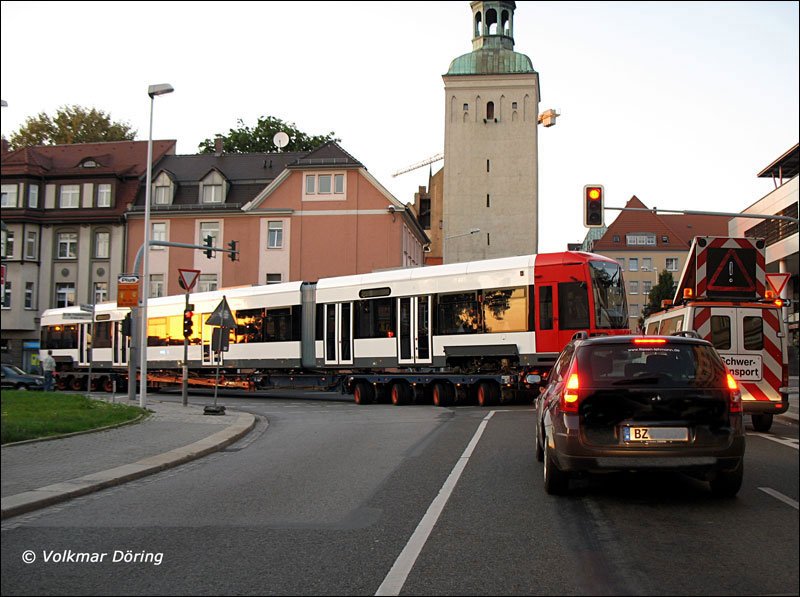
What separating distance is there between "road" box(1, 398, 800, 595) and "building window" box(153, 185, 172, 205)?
151ft

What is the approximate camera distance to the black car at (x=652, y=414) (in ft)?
26.1

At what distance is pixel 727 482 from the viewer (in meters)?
8.29

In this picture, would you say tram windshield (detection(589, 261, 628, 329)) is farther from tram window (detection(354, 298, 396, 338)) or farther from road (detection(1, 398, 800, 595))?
road (detection(1, 398, 800, 595))

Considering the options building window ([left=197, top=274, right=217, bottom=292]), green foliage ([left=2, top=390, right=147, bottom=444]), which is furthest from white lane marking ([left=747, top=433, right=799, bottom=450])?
building window ([left=197, top=274, right=217, bottom=292])

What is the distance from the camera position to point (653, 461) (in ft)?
25.9

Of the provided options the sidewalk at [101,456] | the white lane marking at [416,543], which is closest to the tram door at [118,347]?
the sidewalk at [101,456]


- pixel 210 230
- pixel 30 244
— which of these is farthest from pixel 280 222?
pixel 30 244

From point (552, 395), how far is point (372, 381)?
56.6ft

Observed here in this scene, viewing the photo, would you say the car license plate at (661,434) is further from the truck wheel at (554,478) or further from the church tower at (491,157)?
the church tower at (491,157)

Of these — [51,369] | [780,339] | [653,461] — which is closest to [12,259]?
[51,369]

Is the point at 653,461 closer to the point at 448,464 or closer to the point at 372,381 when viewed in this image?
the point at 448,464

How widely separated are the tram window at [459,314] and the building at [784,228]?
99.8 ft

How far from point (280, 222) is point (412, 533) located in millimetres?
47183

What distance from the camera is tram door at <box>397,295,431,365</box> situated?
24906mm
